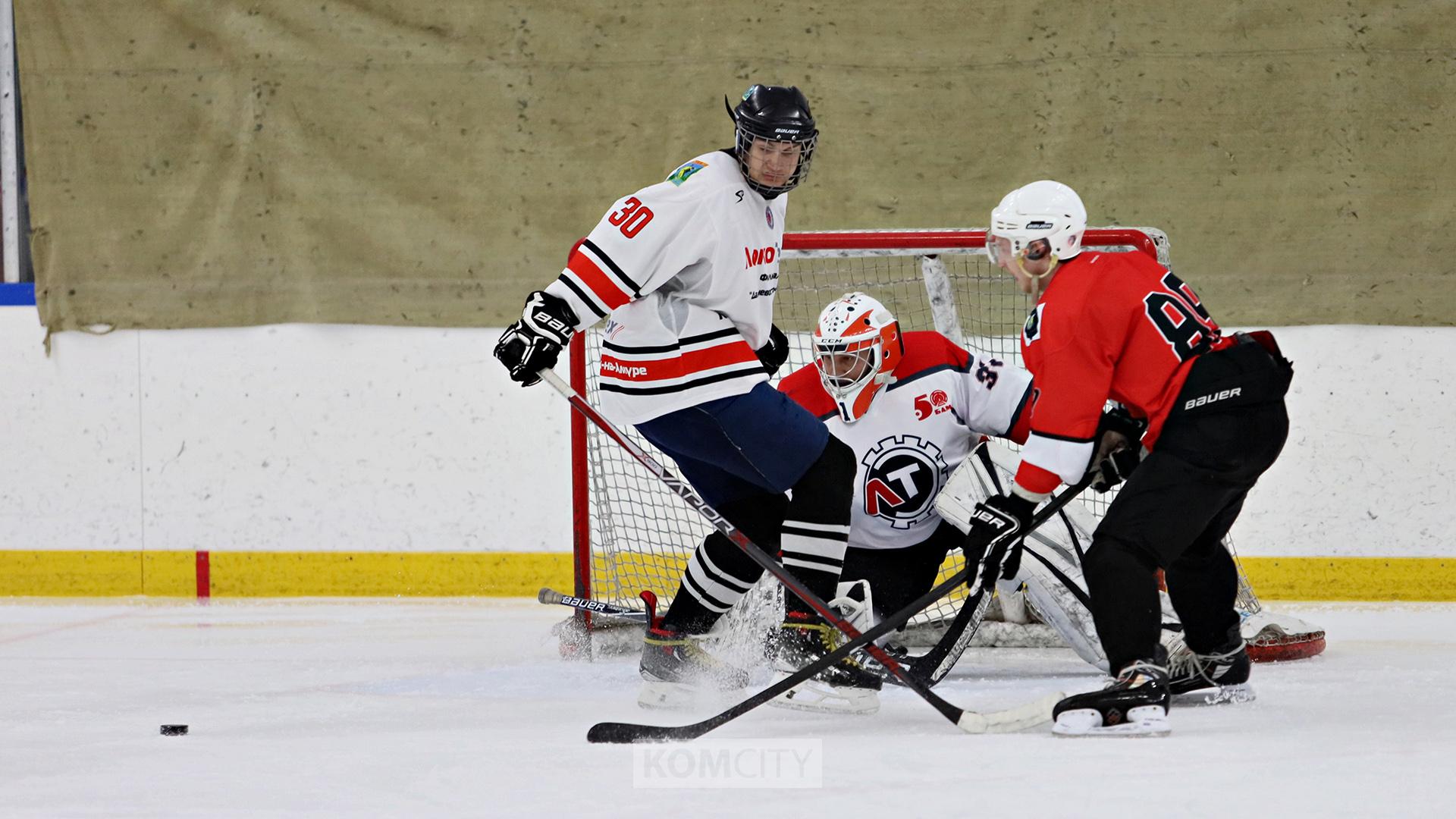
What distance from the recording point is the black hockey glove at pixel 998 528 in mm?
2141

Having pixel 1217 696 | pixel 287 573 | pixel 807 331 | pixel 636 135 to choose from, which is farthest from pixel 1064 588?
pixel 287 573

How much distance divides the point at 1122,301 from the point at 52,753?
5.92ft

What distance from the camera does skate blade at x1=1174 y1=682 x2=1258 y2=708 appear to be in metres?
2.47

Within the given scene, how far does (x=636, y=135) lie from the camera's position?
14.3ft

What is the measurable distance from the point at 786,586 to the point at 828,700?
219 mm

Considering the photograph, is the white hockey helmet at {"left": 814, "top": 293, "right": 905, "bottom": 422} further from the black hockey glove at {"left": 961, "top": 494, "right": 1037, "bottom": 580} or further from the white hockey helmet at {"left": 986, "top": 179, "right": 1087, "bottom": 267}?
the black hockey glove at {"left": 961, "top": 494, "right": 1037, "bottom": 580}

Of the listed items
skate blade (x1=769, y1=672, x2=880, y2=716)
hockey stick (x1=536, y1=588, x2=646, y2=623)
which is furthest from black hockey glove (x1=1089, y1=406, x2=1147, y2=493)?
hockey stick (x1=536, y1=588, x2=646, y2=623)

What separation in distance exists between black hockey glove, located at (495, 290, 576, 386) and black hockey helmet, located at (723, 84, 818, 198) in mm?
429

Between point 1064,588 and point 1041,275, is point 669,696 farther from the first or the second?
point 1041,275

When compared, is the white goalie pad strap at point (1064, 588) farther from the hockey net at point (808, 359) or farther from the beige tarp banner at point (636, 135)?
the beige tarp banner at point (636, 135)

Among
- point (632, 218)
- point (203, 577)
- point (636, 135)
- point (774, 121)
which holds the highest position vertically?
point (636, 135)

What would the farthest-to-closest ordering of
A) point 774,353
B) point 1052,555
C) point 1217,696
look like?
point 1052,555 < point 774,353 < point 1217,696

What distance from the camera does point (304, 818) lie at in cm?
168

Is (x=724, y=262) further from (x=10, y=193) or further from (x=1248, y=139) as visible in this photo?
(x=10, y=193)
